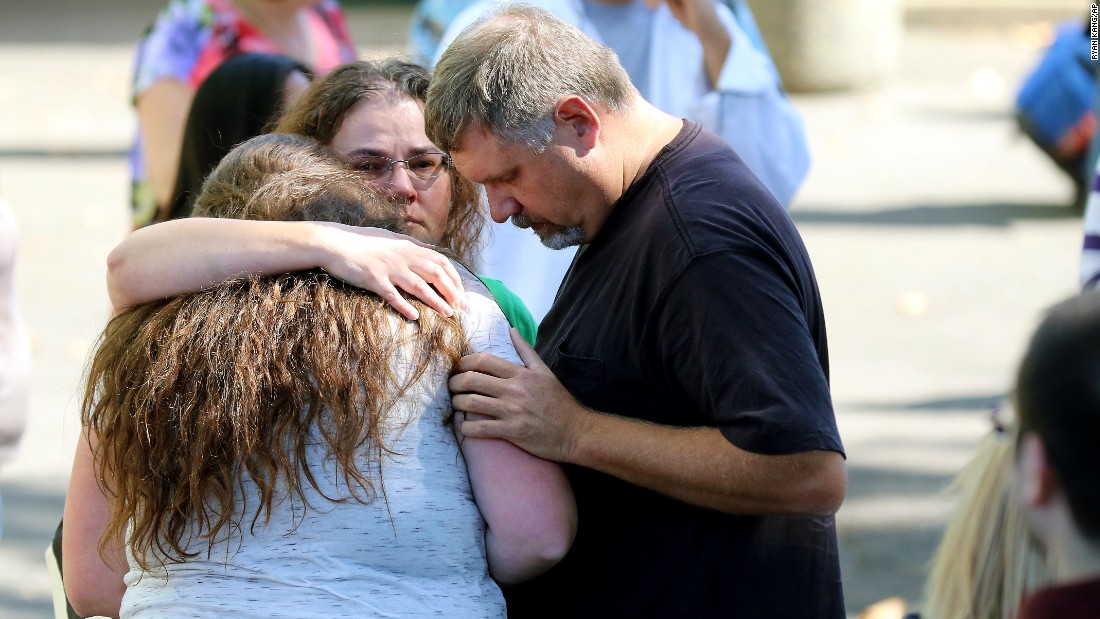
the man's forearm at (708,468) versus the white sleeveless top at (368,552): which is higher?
the man's forearm at (708,468)

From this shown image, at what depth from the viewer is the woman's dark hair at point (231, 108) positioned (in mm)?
3244

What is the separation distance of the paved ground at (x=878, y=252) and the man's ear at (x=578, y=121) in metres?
0.77

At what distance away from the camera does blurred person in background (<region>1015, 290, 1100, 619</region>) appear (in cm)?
120

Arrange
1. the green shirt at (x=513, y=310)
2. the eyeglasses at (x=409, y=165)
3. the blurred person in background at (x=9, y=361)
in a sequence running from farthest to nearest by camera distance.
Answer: the blurred person in background at (x=9, y=361) → the eyeglasses at (x=409, y=165) → the green shirt at (x=513, y=310)

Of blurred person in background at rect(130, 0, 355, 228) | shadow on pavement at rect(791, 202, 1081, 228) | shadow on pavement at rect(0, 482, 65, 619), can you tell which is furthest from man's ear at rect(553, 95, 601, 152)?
shadow on pavement at rect(791, 202, 1081, 228)

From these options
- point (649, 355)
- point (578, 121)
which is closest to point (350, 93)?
point (578, 121)

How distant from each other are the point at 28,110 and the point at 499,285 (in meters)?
9.33

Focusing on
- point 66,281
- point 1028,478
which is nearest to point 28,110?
point 66,281

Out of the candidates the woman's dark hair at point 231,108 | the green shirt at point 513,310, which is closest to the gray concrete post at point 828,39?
the woman's dark hair at point 231,108

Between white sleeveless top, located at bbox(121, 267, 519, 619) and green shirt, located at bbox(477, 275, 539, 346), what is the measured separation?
413 mm

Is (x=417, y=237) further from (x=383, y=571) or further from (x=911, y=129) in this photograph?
(x=911, y=129)

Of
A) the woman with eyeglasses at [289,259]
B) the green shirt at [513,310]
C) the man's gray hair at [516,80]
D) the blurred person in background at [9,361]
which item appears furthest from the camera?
the blurred person in background at [9,361]

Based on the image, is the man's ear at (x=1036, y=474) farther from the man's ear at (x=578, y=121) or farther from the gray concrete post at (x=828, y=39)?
the gray concrete post at (x=828, y=39)

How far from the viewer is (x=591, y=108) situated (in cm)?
205
